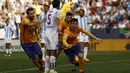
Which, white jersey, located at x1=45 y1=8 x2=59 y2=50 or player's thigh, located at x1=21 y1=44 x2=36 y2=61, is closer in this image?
white jersey, located at x1=45 y1=8 x2=59 y2=50

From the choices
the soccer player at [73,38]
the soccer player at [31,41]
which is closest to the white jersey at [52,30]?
the soccer player at [73,38]

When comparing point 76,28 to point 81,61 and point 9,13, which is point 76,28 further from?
point 9,13

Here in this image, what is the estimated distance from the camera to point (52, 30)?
14.9 metres

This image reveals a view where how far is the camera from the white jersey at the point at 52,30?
48.4 ft

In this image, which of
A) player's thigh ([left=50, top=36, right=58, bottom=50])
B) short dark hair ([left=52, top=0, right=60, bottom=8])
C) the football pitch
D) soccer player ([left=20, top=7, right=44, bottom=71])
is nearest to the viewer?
short dark hair ([left=52, top=0, right=60, bottom=8])

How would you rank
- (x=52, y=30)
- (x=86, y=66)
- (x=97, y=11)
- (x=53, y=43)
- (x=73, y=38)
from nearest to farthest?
(x=53, y=43)
(x=52, y=30)
(x=73, y=38)
(x=86, y=66)
(x=97, y=11)

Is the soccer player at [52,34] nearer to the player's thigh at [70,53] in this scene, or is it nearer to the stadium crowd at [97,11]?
the player's thigh at [70,53]

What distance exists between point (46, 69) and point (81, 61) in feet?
3.76

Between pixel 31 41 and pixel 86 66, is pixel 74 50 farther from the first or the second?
pixel 86 66

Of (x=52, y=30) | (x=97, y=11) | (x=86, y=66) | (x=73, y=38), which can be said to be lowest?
A: (x=86, y=66)

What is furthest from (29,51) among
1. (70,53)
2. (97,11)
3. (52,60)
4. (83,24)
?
(97,11)

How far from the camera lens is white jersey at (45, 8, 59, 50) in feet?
48.4

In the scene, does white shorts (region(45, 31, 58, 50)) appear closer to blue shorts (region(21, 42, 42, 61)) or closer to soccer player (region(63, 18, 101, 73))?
soccer player (region(63, 18, 101, 73))

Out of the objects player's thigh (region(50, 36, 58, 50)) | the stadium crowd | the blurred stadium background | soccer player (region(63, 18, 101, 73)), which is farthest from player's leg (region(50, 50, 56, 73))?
the stadium crowd
